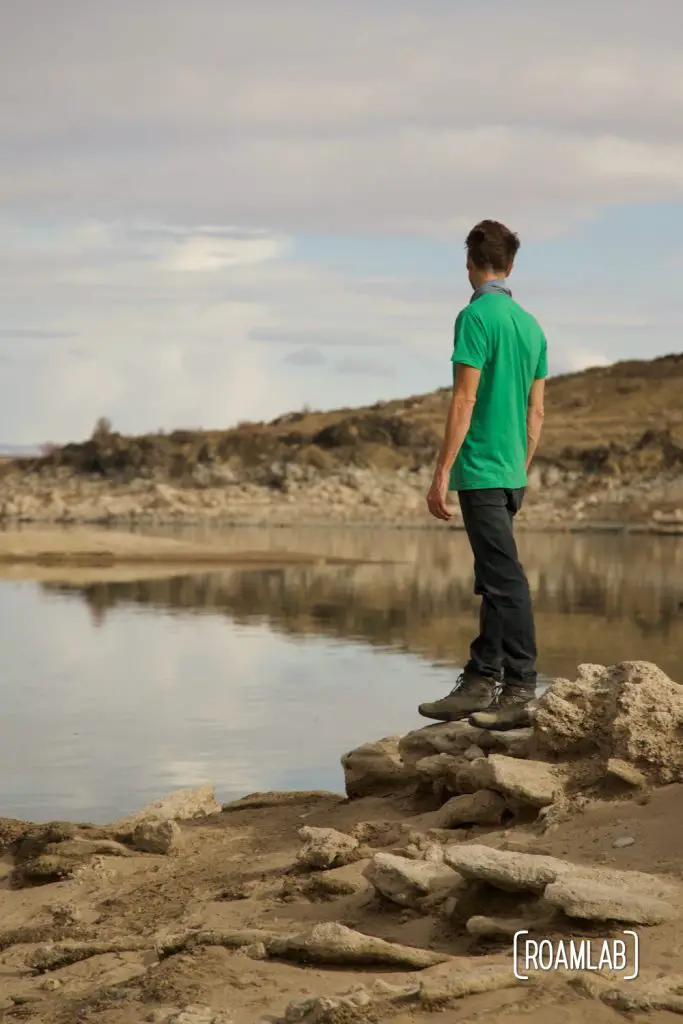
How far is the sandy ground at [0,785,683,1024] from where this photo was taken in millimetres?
3982

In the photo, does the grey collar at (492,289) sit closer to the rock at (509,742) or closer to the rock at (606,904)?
the rock at (509,742)

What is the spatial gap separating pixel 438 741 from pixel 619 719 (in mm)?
1065

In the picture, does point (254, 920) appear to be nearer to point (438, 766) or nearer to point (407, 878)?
point (407, 878)

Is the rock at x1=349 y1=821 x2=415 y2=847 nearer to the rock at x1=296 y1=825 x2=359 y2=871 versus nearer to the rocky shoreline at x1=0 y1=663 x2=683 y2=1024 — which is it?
the rocky shoreline at x1=0 y1=663 x2=683 y2=1024

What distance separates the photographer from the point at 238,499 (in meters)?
44.4

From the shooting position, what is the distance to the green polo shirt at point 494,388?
6.50m

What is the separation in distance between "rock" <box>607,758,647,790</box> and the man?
2.48ft

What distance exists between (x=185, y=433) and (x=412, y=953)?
178 feet

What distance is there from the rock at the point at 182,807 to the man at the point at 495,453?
1.35 m

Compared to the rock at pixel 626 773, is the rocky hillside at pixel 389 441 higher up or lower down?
higher up

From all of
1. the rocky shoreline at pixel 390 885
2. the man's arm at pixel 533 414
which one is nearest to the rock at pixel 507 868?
the rocky shoreline at pixel 390 885

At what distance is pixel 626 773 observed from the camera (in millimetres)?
5832

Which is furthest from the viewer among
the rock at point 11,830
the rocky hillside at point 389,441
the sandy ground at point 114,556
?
the rocky hillside at point 389,441

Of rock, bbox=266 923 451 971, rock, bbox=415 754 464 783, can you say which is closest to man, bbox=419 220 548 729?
rock, bbox=415 754 464 783
